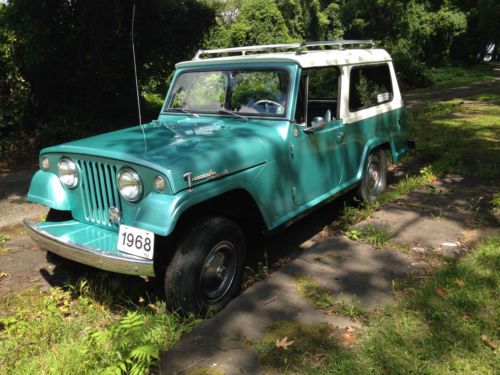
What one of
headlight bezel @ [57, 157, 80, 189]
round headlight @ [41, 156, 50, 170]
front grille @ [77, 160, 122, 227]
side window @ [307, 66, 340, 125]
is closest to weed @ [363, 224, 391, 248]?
side window @ [307, 66, 340, 125]

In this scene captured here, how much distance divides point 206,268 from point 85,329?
954mm

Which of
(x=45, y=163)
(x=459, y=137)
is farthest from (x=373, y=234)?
(x=459, y=137)

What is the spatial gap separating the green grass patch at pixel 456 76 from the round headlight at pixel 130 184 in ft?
57.0

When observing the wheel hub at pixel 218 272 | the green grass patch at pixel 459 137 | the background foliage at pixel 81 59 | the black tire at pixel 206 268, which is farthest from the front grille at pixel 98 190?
the background foliage at pixel 81 59

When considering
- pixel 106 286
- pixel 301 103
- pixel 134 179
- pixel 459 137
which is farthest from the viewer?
pixel 459 137

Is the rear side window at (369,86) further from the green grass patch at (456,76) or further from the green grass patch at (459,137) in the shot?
the green grass patch at (456,76)

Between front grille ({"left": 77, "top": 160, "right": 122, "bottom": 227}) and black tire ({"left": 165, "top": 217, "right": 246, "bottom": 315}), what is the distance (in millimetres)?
643

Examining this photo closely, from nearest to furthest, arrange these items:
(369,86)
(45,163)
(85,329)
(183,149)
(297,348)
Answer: (297,348) < (85,329) < (183,149) < (45,163) < (369,86)

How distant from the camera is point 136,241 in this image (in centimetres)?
296

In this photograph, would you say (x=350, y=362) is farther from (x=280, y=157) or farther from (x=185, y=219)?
(x=280, y=157)

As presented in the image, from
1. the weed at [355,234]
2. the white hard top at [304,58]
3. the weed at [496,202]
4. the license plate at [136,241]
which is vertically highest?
the white hard top at [304,58]

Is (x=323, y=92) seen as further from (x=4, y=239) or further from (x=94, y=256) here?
(x=4, y=239)

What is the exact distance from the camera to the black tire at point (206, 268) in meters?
3.02

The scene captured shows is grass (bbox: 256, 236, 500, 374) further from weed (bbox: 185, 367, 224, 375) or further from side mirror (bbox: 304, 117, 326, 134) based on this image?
side mirror (bbox: 304, 117, 326, 134)
